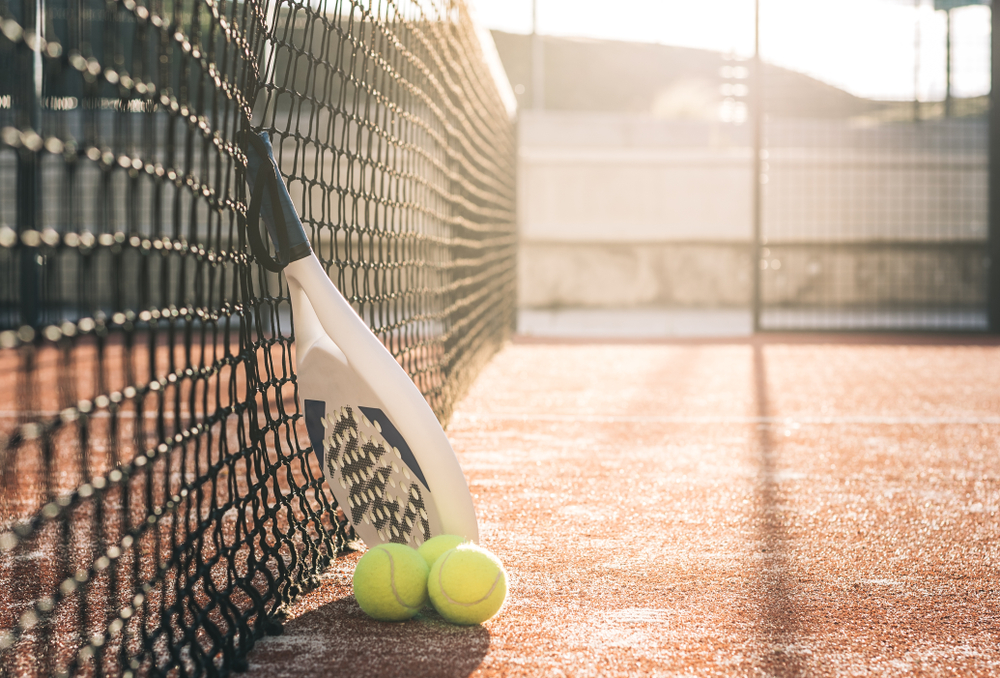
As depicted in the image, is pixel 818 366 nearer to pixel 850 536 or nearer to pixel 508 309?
pixel 508 309

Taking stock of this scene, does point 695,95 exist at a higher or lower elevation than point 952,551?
higher

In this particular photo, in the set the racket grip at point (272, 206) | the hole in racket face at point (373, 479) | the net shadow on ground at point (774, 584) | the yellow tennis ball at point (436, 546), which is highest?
the racket grip at point (272, 206)

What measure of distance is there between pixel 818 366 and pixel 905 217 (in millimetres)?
6333

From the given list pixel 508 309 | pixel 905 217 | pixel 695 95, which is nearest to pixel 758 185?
pixel 508 309

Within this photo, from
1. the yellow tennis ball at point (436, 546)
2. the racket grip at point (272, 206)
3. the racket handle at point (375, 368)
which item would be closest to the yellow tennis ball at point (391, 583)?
the yellow tennis ball at point (436, 546)

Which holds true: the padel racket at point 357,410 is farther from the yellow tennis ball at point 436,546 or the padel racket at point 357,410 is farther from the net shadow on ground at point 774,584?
the net shadow on ground at point 774,584

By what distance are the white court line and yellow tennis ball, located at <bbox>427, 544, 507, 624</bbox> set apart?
226 cm

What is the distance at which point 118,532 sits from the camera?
222cm

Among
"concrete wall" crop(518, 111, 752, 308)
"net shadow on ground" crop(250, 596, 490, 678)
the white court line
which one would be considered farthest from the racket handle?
"concrete wall" crop(518, 111, 752, 308)

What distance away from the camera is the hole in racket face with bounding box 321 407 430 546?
1.71 meters

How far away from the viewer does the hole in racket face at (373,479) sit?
5.60 feet

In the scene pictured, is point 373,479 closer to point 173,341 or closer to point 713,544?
point 173,341

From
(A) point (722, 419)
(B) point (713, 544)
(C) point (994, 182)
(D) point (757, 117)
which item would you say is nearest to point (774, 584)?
(B) point (713, 544)

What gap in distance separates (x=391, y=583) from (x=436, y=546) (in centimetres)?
10
